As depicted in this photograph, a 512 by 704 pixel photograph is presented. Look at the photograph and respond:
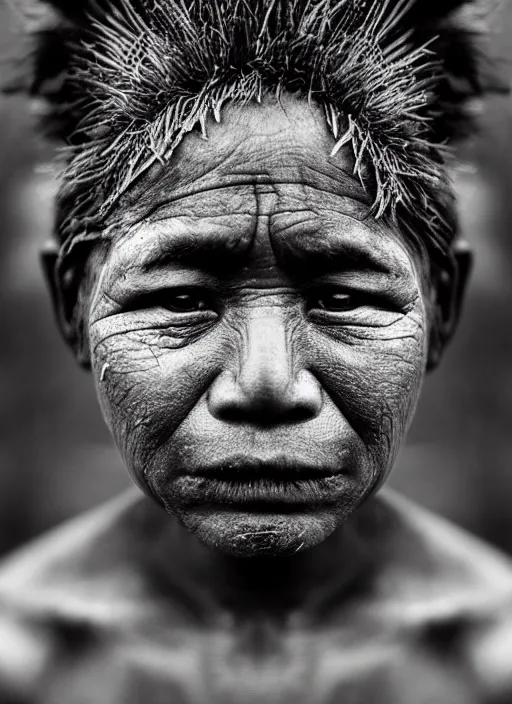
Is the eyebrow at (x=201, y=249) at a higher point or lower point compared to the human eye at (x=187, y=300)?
higher

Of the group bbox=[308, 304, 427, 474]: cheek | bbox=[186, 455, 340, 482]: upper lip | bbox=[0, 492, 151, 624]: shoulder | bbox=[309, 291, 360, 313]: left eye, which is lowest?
bbox=[0, 492, 151, 624]: shoulder

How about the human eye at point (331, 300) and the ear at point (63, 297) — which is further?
the ear at point (63, 297)

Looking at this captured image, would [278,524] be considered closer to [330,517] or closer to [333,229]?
[330,517]

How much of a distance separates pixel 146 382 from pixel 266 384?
11.2 inches

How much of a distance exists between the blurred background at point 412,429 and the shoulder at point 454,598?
79.3 inches

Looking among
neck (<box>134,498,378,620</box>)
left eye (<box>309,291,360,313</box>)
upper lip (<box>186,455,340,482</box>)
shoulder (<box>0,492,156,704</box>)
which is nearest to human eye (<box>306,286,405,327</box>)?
→ left eye (<box>309,291,360,313</box>)

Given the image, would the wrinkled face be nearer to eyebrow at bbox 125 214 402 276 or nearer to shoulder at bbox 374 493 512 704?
eyebrow at bbox 125 214 402 276

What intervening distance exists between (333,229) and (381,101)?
0.30 m

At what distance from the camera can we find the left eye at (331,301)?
198cm

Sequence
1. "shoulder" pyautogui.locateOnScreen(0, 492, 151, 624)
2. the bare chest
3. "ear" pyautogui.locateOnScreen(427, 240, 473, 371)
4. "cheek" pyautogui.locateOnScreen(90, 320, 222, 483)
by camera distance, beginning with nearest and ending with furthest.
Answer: "cheek" pyautogui.locateOnScreen(90, 320, 222, 483), the bare chest, "ear" pyautogui.locateOnScreen(427, 240, 473, 371), "shoulder" pyautogui.locateOnScreen(0, 492, 151, 624)

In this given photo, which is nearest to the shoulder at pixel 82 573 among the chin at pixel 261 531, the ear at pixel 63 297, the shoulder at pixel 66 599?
the shoulder at pixel 66 599

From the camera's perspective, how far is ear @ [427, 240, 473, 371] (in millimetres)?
2328

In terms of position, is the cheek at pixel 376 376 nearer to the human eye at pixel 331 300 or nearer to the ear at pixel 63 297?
the human eye at pixel 331 300

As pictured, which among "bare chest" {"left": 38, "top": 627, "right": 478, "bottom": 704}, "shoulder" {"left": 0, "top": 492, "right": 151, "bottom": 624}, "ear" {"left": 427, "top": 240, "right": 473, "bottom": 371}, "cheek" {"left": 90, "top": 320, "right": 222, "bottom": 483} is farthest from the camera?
"shoulder" {"left": 0, "top": 492, "right": 151, "bottom": 624}
